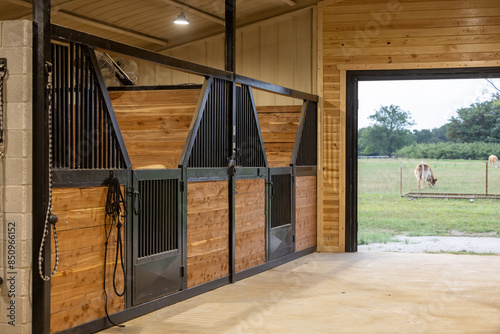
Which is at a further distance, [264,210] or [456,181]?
[456,181]

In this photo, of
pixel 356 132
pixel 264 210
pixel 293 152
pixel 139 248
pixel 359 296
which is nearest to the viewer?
pixel 139 248

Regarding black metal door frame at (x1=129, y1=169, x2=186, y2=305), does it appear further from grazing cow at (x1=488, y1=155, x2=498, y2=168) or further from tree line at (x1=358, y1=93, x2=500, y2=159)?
grazing cow at (x1=488, y1=155, x2=498, y2=168)

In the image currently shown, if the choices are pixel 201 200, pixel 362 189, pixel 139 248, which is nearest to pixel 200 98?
pixel 201 200

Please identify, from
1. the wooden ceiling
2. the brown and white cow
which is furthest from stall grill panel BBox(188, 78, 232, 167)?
the brown and white cow

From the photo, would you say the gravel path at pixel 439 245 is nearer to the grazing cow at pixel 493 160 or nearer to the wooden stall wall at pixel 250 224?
the grazing cow at pixel 493 160

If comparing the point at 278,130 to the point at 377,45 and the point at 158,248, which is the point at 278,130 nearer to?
the point at 377,45

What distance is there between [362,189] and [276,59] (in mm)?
1876

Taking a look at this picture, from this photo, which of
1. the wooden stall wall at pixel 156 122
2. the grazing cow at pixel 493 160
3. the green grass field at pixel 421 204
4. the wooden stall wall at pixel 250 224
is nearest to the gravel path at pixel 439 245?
the green grass field at pixel 421 204

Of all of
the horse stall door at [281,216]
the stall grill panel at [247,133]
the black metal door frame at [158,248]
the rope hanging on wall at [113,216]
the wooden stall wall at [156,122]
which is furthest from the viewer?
the horse stall door at [281,216]

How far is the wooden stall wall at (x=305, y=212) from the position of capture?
6.42 meters

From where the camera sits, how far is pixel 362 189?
757cm

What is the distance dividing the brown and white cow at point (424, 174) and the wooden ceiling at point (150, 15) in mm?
2275

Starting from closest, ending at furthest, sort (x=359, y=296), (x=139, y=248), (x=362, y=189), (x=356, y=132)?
(x=139, y=248), (x=359, y=296), (x=356, y=132), (x=362, y=189)

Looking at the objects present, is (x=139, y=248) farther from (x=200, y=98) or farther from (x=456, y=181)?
(x=456, y=181)
